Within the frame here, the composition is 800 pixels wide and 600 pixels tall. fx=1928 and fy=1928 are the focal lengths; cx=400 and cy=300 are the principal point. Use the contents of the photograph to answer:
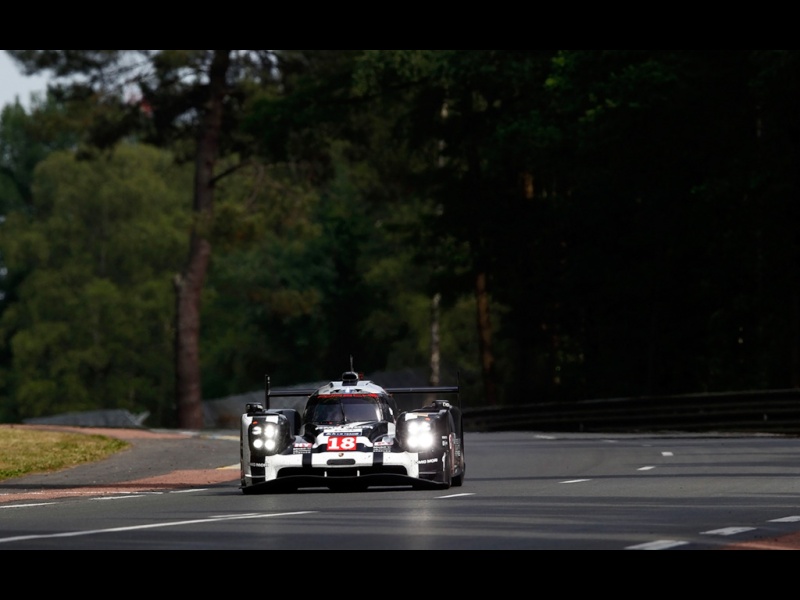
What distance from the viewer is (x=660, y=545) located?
547 inches

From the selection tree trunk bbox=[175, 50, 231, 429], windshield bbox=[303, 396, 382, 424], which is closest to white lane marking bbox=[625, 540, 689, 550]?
windshield bbox=[303, 396, 382, 424]

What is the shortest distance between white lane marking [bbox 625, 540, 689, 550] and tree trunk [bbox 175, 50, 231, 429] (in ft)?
156

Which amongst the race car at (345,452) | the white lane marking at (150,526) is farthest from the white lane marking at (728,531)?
the race car at (345,452)

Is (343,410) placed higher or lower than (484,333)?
lower

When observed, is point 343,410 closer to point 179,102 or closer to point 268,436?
point 268,436

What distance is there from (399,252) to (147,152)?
24847mm

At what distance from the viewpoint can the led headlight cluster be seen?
894 inches

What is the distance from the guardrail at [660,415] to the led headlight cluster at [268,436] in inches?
829

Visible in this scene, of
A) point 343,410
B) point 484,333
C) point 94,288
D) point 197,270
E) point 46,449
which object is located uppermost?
point 94,288

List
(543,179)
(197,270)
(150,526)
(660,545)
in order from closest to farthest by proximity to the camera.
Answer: (660,545), (150,526), (197,270), (543,179)

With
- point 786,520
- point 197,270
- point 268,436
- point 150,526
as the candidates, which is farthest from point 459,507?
point 197,270

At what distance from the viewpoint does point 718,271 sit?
57.2 metres

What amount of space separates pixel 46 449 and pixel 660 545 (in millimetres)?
21015

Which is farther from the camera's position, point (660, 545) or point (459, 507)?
point (459, 507)
